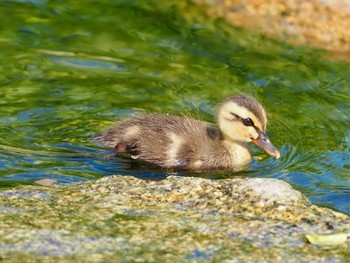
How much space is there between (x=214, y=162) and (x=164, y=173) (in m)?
0.38

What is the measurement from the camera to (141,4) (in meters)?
9.05

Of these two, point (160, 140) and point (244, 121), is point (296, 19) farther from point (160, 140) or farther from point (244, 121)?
point (160, 140)

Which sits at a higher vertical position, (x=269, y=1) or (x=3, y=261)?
(x=269, y=1)

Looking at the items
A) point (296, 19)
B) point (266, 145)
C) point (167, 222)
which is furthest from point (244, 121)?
point (296, 19)

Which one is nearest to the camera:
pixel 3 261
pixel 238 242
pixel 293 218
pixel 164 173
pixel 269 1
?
pixel 3 261

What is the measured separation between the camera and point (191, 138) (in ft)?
20.8

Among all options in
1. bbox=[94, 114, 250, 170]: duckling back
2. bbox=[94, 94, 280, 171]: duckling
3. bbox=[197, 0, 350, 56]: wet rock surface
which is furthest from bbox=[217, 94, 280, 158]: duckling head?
bbox=[197, 0, 350, 56]: wet rock surface

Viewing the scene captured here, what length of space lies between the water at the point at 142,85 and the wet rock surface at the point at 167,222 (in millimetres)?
1017

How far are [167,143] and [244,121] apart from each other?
0.55m

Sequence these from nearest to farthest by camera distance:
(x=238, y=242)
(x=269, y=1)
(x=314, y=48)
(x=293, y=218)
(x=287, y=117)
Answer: (x=238, y=242)
(x=293, y=218)
(x=287, y=117)
(x=314, y=48)
(x=269, y=1)

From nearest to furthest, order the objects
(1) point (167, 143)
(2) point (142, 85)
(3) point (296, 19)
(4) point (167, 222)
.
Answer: (4) point (167, 222) < (1) point (167, 143) < (2) point (142, 85) < (3) point (296, 19)

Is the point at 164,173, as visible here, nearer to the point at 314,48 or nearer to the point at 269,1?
the point at 314,48

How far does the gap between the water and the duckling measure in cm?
10

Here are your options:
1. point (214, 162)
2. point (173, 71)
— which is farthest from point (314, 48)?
point (214, 162)
